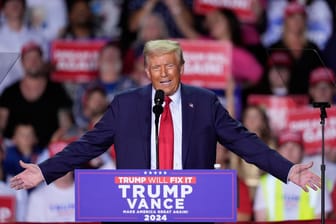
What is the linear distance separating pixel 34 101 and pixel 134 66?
77 centimetres

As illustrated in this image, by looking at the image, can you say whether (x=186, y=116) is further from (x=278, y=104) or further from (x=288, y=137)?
(x=278, y=104)

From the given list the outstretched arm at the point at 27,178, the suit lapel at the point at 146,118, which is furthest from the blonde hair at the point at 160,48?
the outstretched arm at the point at 27,178

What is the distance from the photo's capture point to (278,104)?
6.83 m

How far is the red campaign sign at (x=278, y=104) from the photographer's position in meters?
6.77

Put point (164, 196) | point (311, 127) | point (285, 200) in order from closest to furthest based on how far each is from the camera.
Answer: point (164, 196)
point (285, 200)
point (311, 127)

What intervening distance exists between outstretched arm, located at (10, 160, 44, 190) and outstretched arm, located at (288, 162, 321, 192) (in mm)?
965

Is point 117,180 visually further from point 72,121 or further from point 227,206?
point 72,121

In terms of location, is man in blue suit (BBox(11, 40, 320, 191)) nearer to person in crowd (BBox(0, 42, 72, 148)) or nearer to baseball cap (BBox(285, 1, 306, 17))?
person in crowd (BBox(0, 42, 72, 148))

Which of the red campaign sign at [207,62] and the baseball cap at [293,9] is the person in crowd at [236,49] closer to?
the red campaign sign at [207,62]

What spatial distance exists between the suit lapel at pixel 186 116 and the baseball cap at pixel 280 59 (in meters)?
3.19

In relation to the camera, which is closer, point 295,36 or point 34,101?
point 34,101

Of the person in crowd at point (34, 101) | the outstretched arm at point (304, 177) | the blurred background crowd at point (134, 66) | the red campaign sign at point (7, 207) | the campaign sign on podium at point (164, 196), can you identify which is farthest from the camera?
the person in crowd at point (34, 101)

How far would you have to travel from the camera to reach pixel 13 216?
6.47 m

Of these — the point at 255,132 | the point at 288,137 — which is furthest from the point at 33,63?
the point at 288,137
